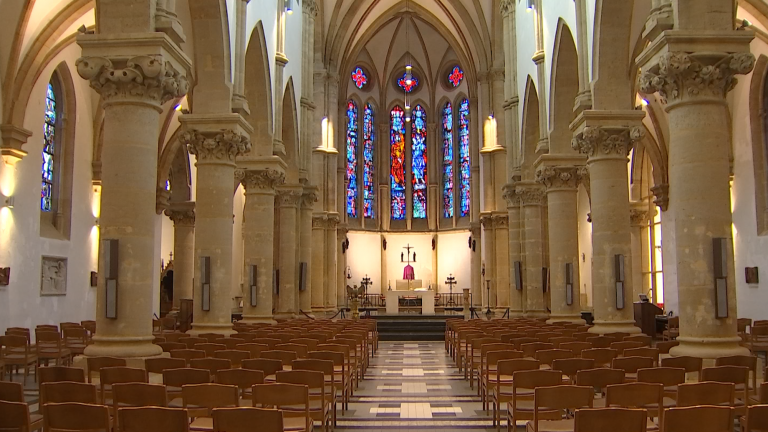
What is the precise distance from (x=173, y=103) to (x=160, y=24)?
17.6 meters

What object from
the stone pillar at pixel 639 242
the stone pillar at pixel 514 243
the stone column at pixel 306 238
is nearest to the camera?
the stone pillar at pixel 514 243

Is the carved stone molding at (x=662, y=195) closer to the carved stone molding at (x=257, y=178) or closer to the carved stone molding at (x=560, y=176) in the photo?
the carved stone molding at (x=560, y=176)

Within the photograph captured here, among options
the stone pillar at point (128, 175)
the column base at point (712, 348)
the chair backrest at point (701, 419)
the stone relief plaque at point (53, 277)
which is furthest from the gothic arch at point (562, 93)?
the chair backrest at point (701, 419)

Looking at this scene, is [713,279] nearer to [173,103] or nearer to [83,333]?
[83,333]

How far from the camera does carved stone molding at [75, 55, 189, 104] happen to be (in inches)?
456

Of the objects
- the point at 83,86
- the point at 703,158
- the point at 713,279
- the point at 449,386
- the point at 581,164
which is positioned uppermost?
the point at 83,86

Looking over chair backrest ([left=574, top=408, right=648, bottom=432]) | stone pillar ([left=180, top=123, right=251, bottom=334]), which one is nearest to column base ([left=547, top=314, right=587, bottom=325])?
stone pillar ([left=180, top=123, right=251, bottom=334])

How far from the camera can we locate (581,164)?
21.5m

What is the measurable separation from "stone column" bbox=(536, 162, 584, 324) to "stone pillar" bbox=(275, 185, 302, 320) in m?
10.7

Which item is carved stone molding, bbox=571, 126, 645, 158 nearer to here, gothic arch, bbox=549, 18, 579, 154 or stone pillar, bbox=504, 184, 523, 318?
gothic arch, bbox=549, 18, 579, 154

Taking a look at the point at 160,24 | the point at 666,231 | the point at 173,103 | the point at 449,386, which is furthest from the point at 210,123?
the point at 666,231

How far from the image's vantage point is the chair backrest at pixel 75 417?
6.14m

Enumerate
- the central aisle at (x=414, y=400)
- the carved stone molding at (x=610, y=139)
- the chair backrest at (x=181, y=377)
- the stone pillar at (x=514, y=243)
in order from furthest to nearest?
the stone pillar at (x=514, y=243), the carved stone molding at (x=610, y=139), the central aisle at (x=414, y=400), the chair backrest at (x=181, y=377)

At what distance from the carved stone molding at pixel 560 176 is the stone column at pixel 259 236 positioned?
26.3 ft
